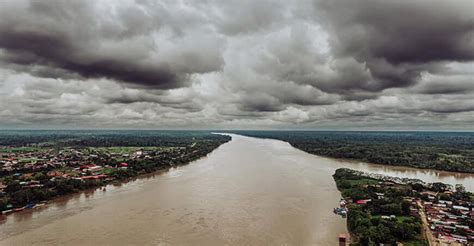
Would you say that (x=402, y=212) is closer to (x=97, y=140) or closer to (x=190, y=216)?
(x=190, y=216)

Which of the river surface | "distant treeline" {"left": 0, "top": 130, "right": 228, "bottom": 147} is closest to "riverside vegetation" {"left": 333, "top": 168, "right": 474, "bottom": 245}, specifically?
the river surface

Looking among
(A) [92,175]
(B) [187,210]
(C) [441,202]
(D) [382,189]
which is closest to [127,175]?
(A) [92,175]

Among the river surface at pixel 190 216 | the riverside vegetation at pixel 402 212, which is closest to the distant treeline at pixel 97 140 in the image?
the river surface at pixel 190 216

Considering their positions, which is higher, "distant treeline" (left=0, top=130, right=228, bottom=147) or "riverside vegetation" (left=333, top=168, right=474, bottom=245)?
"distant treeline" (left=0, top=130, right=228, bottom=147)

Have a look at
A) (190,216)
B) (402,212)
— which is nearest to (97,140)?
(190,216)

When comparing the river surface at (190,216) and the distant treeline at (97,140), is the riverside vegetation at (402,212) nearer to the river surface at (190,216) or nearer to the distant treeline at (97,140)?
the river surface at (190,216)

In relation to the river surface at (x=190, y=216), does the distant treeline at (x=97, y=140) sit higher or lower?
higher

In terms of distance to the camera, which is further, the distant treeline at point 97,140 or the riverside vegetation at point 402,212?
the distant treeline at point 97,140

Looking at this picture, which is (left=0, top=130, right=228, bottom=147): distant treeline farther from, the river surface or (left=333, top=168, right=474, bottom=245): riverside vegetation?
(left=333, top=168, right=474, bottom=245): riverside vegetation

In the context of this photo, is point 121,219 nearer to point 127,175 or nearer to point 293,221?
point 293,221
